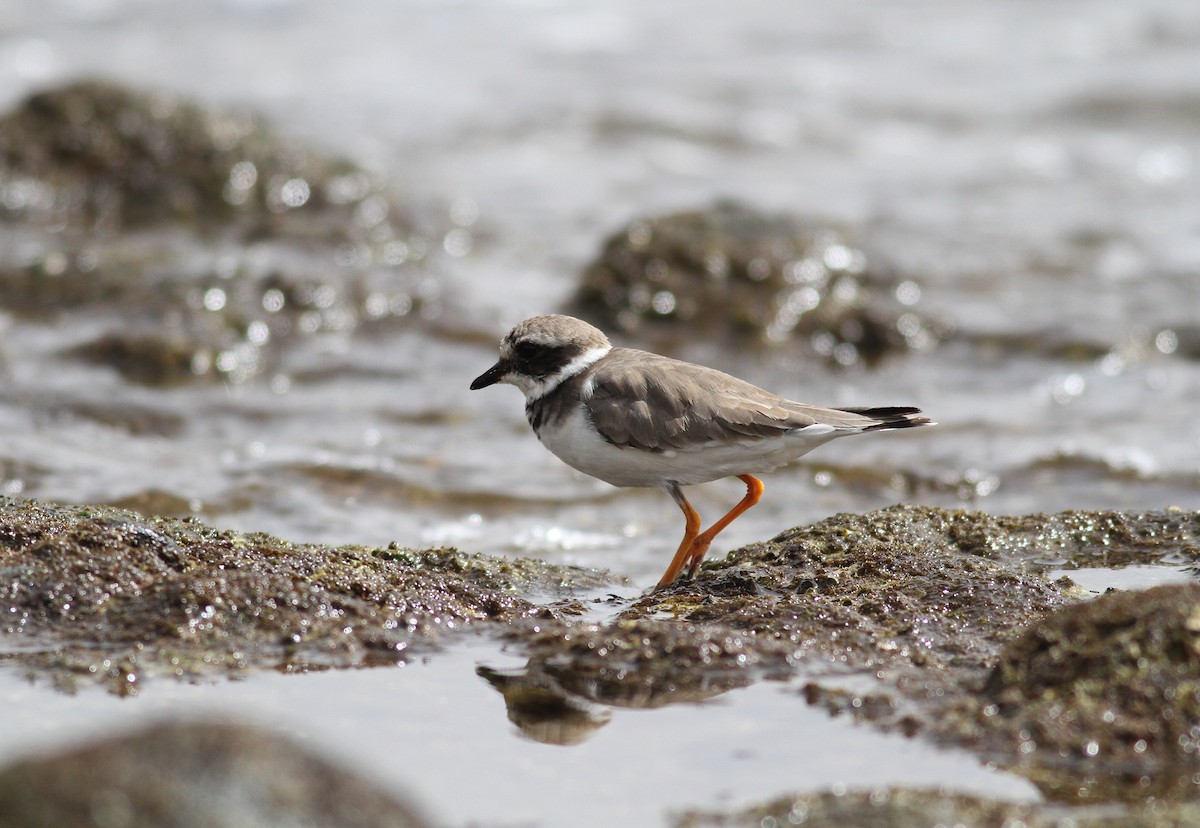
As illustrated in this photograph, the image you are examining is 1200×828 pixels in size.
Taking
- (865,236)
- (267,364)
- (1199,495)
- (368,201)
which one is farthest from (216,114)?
(1199,495)

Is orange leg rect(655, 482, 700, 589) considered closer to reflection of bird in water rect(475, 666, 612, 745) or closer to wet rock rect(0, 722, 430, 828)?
reflection of bird in water rect(475, 666, 612, 745)

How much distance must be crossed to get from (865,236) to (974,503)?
5165 mm

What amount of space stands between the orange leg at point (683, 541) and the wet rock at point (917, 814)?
2.37 metres

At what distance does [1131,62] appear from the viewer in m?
19.1

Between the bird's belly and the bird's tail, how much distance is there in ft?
0.71

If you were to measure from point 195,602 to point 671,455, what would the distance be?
2.29 m

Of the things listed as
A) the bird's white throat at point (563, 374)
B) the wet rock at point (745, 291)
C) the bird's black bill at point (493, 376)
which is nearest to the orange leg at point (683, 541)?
the bird's white throat at point (563, 374)

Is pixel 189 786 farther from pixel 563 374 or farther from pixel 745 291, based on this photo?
pixel 745 291

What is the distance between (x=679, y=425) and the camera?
19.6 ft

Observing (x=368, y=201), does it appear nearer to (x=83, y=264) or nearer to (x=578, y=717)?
(x=83, y=264)

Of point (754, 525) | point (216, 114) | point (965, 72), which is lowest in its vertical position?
point (754, 525)

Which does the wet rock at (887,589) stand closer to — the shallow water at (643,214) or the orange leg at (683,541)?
the orange leg at (683,541)

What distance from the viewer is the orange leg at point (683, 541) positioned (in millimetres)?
6012

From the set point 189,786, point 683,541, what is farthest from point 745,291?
point 189,786
